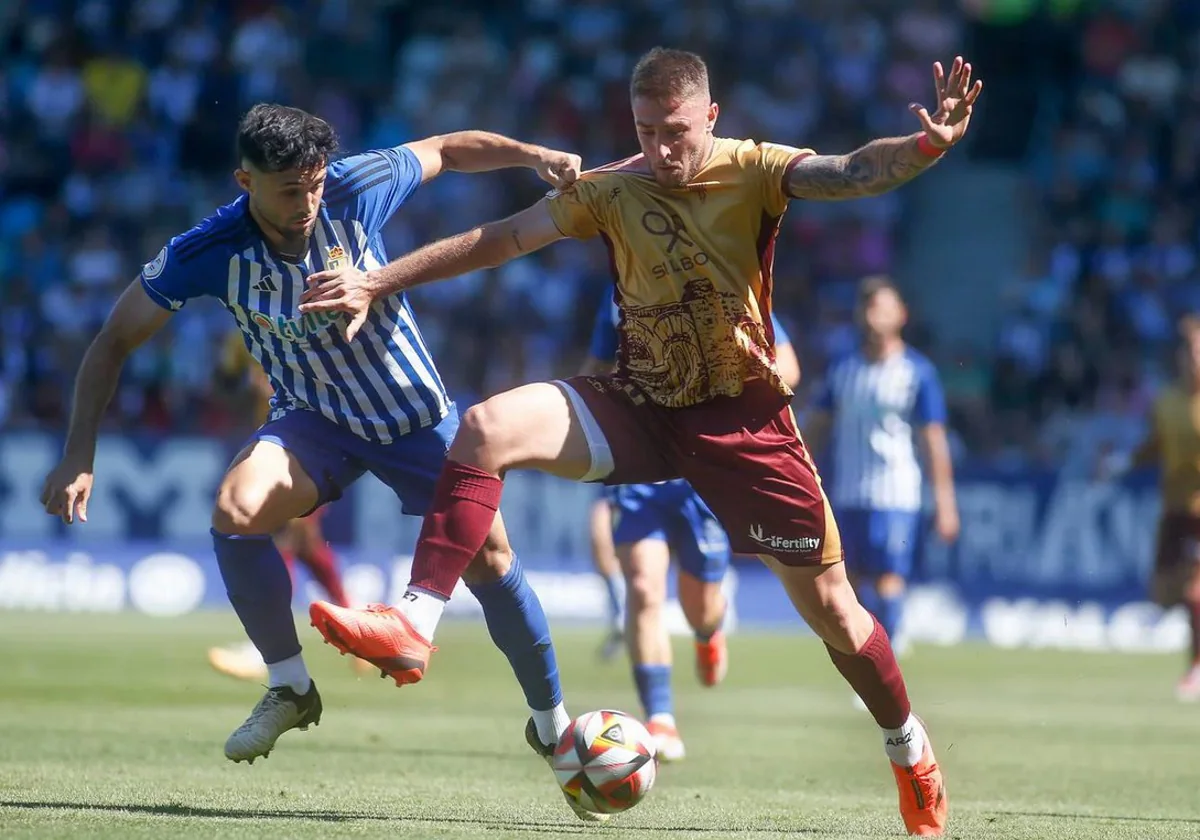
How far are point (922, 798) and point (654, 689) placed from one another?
2.54 m

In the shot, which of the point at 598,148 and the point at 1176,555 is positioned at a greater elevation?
the point at 598,148

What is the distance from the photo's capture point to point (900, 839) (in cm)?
598

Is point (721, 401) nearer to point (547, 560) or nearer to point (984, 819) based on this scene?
point (984, 819)

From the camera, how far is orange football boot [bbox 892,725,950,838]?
6.21m

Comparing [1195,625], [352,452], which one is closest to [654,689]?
[352,452]

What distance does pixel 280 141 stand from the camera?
6355 mm

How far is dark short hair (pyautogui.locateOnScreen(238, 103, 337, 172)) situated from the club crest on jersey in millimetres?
354

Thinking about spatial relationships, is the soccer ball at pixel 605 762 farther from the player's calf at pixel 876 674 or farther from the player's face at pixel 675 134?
the player's face at pixel 675 134

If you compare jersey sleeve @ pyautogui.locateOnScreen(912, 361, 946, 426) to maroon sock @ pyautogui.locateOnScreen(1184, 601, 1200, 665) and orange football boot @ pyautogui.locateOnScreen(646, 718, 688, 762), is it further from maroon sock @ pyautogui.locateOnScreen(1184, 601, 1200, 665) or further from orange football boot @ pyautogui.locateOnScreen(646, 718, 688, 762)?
orange football boot @ pyautogui.locateOnScreen(646, 718, 688, 762)

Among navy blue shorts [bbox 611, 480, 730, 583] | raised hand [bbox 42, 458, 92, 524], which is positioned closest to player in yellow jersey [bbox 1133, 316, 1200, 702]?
navy blue shorts [bbox 611, 480, 730, 583]

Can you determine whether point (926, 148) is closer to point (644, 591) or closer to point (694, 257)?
point (694, 257)

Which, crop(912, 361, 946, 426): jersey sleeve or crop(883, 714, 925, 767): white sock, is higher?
crop(912, 361, 946, 426): jersey sleeve

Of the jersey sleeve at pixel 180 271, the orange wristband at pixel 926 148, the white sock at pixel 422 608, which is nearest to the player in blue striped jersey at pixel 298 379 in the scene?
the jersey sleeve at pixel 180 271

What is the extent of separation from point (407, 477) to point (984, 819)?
7.81ft
